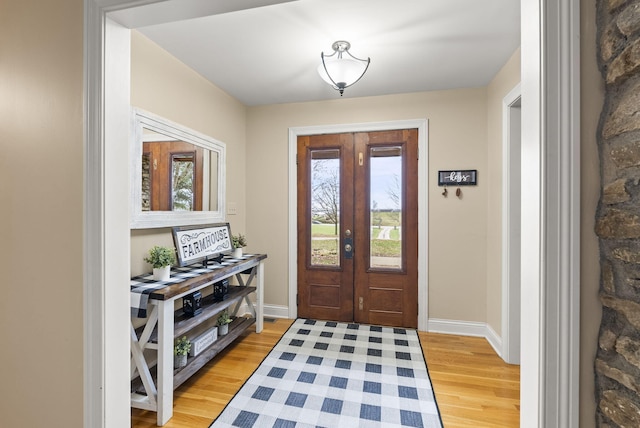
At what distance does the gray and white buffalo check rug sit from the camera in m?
1.75

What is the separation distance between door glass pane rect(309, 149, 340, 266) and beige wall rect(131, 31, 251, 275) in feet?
2.91

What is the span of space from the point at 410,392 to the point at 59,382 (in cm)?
197

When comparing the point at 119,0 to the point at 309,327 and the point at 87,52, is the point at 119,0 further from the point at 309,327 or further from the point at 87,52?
the point at 309,327

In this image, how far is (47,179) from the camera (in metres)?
1.14

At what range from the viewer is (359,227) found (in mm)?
3193

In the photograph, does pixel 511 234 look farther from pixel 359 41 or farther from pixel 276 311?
pixel 276 311

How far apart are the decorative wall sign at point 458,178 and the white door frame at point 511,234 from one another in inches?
17.8

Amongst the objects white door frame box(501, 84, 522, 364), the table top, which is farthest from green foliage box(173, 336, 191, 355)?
white door frame box(501, 84, 522, 364)

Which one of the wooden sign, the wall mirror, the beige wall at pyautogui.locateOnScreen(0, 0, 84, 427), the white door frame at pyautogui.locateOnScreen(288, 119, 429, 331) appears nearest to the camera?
the beige wall at pyautogui.locateOnScreen(0, 0, 84, 427)

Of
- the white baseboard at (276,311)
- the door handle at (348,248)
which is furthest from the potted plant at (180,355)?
the door handle at (348,248)

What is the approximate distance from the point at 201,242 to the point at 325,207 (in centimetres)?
139

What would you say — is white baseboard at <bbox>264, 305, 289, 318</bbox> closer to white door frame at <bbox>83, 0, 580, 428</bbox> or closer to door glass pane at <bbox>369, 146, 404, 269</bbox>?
door glass pane at <bbox>369, 146, 404, 269</bbox>

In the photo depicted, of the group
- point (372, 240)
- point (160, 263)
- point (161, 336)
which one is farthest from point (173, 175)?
point (372, 240)

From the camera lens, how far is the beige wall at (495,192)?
8.46 ft
